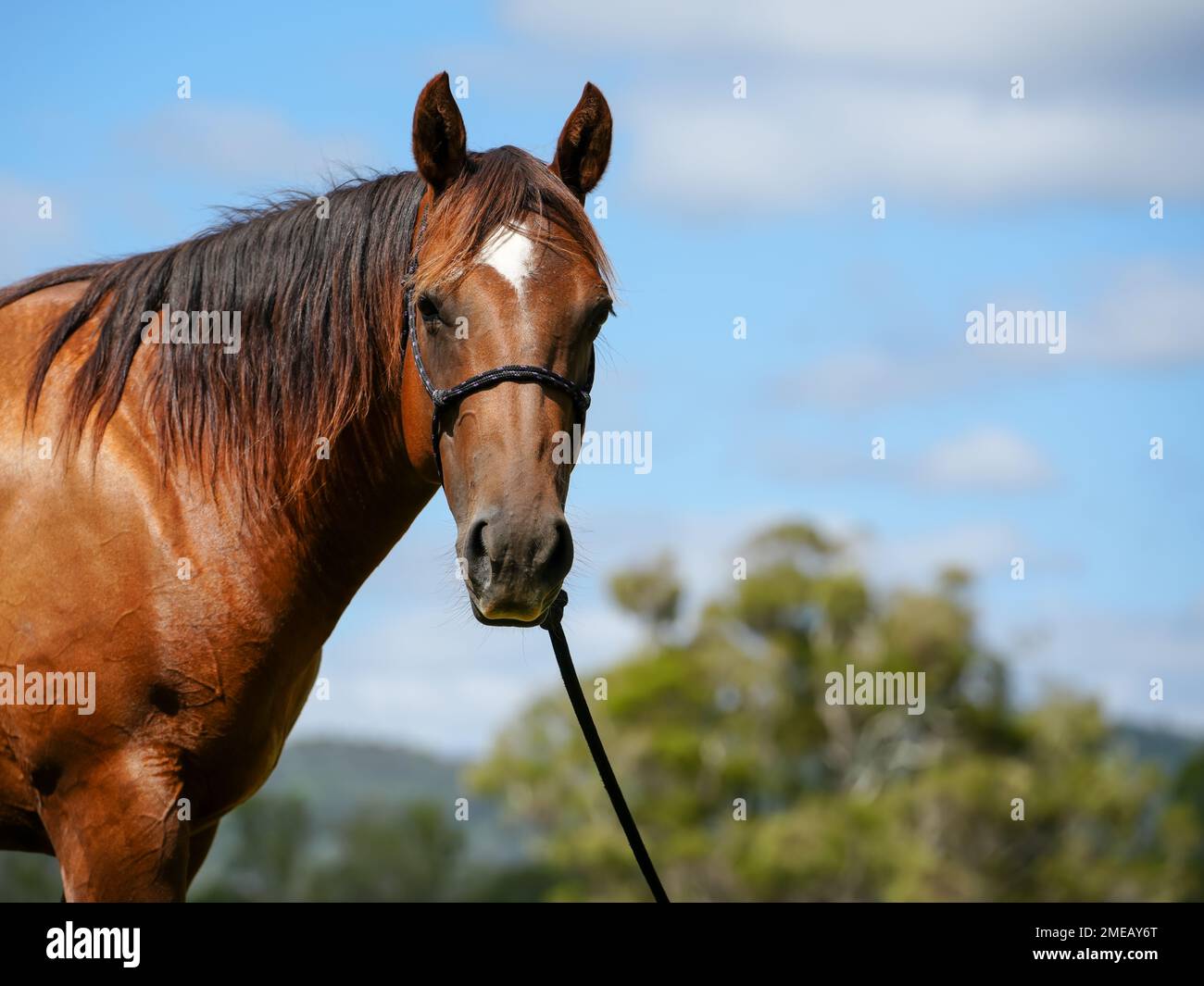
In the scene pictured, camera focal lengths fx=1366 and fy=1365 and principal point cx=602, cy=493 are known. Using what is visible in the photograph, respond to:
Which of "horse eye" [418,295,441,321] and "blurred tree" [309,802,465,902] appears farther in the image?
"blurred tree" [309,802,465,902]

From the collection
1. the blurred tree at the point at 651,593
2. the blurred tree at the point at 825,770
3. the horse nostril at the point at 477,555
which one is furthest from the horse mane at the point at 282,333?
the blurred tree at the point at 651,593

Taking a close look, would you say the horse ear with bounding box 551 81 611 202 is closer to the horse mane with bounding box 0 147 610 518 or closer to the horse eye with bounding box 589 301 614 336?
the horse mane with bounding box 0 147 610 518

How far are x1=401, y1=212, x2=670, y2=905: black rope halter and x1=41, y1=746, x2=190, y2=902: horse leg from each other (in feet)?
4.18

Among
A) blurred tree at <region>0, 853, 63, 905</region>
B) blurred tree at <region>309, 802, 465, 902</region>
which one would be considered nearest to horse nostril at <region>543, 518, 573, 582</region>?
blurred tree at <region>0, 853, 63, 905</region>

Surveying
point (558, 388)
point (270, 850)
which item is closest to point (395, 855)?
point (270, 850)

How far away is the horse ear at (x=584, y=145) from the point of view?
4594 mm

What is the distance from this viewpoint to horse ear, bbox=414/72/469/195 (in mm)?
4375

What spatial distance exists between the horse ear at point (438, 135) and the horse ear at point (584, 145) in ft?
1.15

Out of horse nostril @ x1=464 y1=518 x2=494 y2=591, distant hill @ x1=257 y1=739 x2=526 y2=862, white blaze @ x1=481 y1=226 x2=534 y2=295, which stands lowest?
distant hill @ x1=257 y1=739 x2=526 y2=862

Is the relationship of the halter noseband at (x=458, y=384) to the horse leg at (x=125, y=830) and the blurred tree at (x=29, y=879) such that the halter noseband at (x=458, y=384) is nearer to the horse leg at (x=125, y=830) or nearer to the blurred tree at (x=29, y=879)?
the horse leg at (x=125, y=830)

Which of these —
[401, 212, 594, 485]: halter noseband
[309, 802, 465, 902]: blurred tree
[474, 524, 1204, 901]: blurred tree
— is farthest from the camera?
[309, 802, 465, 902]: blurred tree

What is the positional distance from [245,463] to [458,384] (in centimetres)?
88

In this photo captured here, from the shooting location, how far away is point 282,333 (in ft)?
15.3
